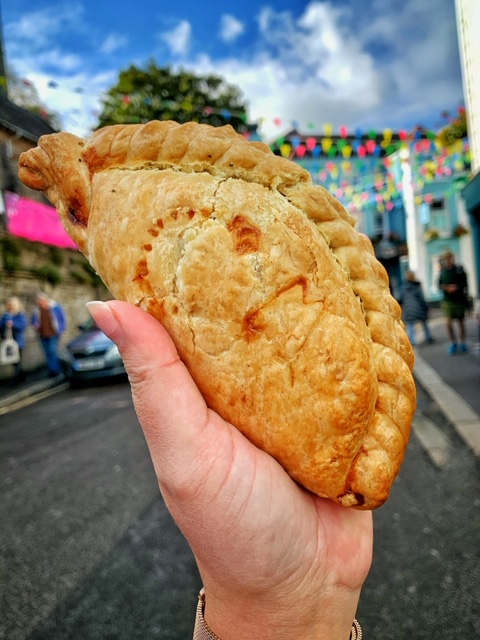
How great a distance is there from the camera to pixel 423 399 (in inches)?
274

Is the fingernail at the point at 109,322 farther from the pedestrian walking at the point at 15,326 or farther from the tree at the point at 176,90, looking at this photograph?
the tree at the point at 176,90

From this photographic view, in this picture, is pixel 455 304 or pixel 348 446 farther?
pixel 455 304

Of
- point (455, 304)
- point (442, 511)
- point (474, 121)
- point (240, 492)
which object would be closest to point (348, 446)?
point (240, 492)

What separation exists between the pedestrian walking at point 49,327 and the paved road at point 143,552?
22.4 ft

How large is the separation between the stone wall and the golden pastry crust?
42.5 ft

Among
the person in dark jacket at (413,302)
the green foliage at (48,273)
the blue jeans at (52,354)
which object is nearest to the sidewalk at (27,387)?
→ the blue jeans at (52,354)

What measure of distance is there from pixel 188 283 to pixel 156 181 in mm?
343

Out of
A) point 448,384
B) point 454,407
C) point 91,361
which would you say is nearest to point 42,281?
point 91,361

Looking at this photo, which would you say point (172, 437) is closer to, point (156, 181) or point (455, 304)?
point (156, 181)

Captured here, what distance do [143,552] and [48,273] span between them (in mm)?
13888

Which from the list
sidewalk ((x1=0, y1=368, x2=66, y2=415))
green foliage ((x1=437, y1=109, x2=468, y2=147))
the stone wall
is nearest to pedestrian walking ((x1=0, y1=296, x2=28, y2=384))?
sidewalk ((x1=0, y1=368, x2=66, y2=415))

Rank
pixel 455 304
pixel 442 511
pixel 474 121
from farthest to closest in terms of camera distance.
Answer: pixel 474 121
pixel 455 304
pixel 442 511

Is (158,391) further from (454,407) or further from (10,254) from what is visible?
(10,254)

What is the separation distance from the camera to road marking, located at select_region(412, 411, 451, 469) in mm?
4707
